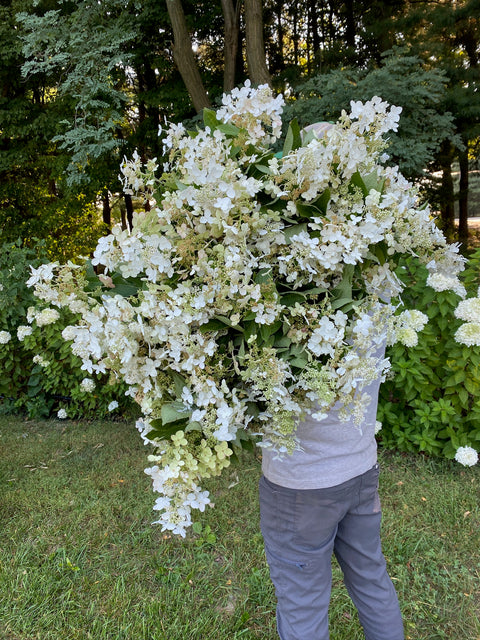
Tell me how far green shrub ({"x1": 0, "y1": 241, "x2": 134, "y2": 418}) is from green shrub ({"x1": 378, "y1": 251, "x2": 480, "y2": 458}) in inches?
96.8

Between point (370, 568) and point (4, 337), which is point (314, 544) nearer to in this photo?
point (370, 568)

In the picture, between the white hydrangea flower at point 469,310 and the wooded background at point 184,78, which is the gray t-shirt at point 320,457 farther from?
the wooded background at point 184,78

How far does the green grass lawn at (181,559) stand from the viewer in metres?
2.16

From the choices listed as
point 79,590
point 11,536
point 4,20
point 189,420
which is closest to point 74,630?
point 79,590

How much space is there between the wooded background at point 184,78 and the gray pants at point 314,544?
14.1 feet

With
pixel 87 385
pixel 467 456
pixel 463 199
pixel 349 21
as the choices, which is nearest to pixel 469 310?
pixel 467 456

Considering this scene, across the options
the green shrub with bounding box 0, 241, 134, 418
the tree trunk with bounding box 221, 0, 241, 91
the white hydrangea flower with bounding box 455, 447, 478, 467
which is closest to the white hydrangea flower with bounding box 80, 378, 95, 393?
the green shrub with bounding box 0, 241, 134, 418

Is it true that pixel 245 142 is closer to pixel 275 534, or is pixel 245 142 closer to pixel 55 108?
pixel 275 534

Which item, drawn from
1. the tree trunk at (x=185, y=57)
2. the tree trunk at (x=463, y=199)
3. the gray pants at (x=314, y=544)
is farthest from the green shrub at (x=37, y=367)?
the tree trunk at (x=463, y=199)

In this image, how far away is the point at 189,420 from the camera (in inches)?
45.4

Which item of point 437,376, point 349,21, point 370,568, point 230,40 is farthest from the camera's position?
point 349,21

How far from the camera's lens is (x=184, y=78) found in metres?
6.07

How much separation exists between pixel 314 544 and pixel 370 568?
0.98 ft

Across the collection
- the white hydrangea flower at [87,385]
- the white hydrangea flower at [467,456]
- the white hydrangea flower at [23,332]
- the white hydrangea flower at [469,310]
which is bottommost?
the white hydrangea flower at [467,456]
